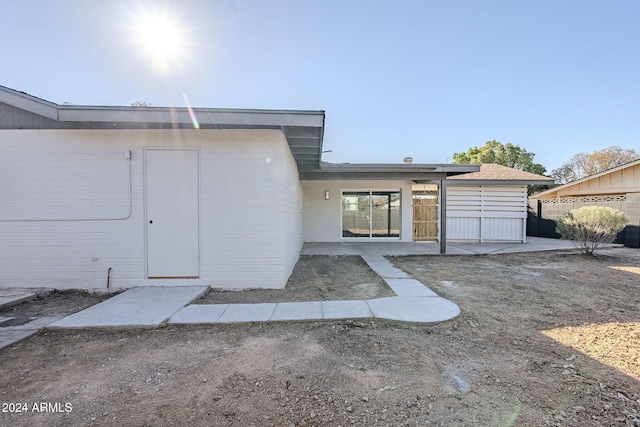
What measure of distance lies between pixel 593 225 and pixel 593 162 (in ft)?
86.7

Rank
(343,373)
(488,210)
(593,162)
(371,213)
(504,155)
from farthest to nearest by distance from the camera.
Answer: (593,162) → (504,155) → (488,210) → (371,213) → (343,373)

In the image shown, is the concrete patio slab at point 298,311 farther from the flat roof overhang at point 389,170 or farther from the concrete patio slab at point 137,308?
the flat roof overhang at point 389,170

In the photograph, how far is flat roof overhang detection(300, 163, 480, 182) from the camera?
7805 millimetres

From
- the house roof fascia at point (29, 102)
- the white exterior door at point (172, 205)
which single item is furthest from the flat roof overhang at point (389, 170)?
the house roof fascia at point (29, 102)

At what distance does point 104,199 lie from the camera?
4730mm

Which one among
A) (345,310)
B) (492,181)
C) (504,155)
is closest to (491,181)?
(492,181)

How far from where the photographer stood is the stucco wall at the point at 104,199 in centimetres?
471

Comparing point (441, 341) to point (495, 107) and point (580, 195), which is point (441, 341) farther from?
point (580, 195)

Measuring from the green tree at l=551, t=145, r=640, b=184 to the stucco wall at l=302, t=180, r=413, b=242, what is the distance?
20.1 metres

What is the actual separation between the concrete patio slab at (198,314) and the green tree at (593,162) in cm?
2836

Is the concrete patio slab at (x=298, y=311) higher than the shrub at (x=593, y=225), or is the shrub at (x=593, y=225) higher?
the shrub at (x=593, y=225)

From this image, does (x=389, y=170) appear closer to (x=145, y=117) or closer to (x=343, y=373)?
(x=145, y=117)

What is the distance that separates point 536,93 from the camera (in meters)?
11.9

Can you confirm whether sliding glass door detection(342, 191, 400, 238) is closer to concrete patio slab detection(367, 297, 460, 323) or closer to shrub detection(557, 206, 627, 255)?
shrub detection(557, 206, 627, 255)
